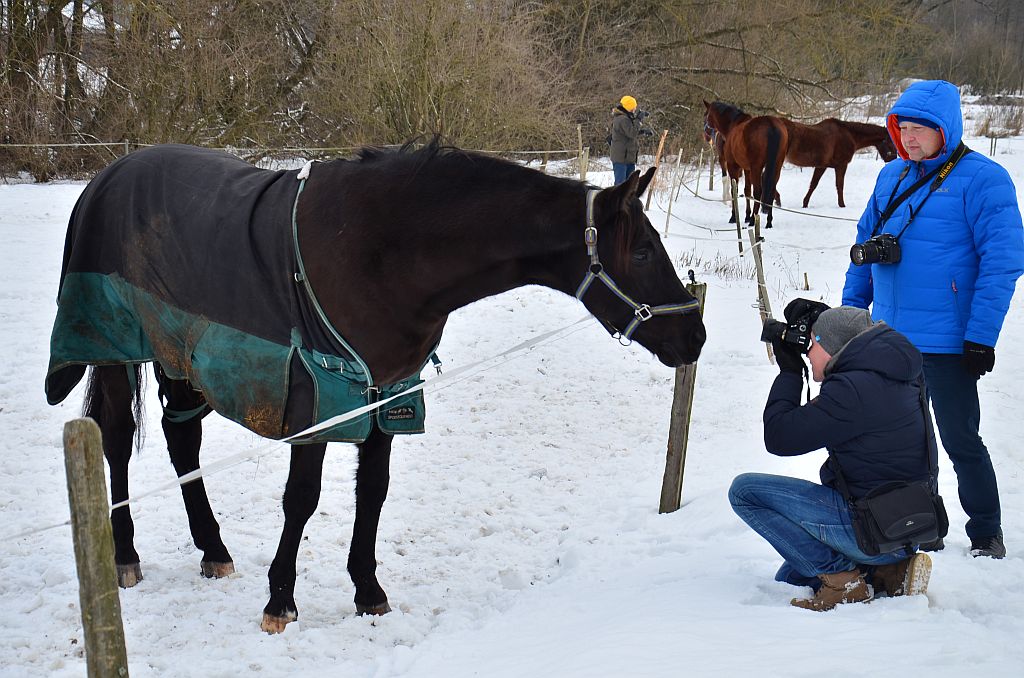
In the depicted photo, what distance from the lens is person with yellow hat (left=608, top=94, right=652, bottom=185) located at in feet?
44.3

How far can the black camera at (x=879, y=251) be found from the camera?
A: 330 cm

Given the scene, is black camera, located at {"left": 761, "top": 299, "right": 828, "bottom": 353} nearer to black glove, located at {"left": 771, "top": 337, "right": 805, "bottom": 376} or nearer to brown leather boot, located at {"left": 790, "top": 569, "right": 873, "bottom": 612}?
black glove, located at {"left": 771, "top": 337, "right": 805, "bottom": 376}

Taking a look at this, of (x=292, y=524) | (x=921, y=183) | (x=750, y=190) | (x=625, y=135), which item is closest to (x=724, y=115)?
(x=750, y=190)

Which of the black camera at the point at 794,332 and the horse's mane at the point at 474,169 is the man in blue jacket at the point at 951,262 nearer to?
the black camera at the point at 794,332

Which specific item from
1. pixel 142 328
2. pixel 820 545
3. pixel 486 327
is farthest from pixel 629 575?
pixel 486 327

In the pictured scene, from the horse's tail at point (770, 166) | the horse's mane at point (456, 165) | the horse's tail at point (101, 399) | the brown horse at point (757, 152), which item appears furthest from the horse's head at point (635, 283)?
the horse's tail at point (770, 166)

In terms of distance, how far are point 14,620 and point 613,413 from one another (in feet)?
12.5

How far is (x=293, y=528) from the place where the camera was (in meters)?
3.28

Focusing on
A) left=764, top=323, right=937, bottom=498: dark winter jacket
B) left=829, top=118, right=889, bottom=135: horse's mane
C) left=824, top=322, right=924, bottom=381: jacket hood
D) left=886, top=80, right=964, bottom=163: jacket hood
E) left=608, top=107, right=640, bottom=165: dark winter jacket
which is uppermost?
left=829, top=118, right=889, bottom=135: horse's mane

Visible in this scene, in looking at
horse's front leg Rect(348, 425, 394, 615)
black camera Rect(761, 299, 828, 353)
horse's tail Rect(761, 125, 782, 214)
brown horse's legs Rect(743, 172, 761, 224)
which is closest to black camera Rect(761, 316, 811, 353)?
black camera Rect(761, 299, 828, 353)

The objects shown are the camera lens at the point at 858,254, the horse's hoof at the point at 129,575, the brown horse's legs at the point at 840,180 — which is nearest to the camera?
the camera lens at the point at 858,254

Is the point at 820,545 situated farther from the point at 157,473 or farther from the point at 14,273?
the point at 14,273

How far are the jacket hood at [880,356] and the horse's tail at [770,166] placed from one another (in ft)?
33.7

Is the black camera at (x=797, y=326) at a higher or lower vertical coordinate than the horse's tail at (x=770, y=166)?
lower
